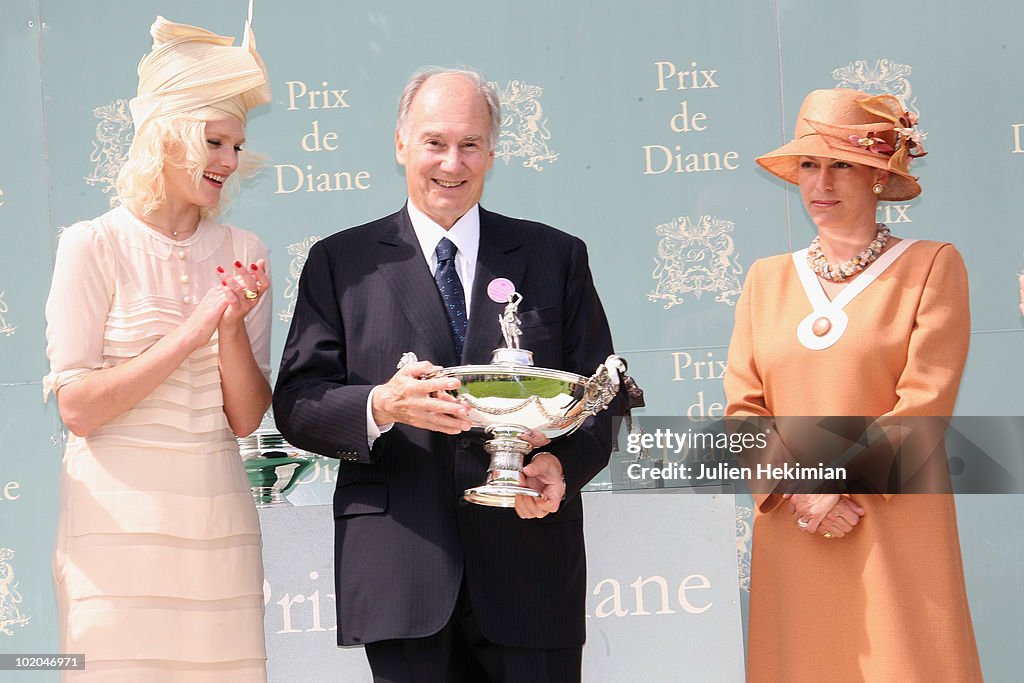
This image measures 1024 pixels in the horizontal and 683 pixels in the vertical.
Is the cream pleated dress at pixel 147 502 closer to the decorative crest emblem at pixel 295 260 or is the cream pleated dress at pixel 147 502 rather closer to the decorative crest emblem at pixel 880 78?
the decorative crest emblem at pixel 295 260

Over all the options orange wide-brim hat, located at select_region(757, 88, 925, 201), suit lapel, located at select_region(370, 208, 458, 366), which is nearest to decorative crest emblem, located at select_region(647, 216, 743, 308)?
orange wide-brim hat, located at select_region(757, 88, 925, 201)

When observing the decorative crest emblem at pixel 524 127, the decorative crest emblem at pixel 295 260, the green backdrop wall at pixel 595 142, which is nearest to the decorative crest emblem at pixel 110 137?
the green backdrop wall at pixel 595 142

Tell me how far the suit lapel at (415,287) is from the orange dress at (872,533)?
861 millimetres

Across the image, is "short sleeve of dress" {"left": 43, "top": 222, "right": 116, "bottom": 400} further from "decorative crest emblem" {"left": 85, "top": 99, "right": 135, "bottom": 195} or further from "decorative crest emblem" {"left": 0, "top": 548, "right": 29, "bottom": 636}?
"decorative crest emblem" {"left": 0, "top": 548, "right": 29, "bottom": 636}

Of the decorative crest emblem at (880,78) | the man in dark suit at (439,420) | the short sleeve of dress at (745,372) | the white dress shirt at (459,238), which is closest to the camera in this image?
the man in dark suit at (439,420)

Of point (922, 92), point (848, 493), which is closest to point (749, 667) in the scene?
point (848, 493)

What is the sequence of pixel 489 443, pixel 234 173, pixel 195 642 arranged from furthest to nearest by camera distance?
pixel 234 173 → pixel 195 642 → pixel 489 443

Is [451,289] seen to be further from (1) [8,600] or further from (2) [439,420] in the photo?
(1) [8,600]

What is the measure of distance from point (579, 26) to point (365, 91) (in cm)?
80

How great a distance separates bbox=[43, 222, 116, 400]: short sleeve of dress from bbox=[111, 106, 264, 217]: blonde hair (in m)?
0.13

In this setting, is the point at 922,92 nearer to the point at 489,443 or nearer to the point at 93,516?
the point at 489,443

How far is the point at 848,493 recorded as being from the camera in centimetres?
289

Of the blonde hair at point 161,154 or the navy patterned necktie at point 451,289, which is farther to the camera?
the blonde hair at point 161,154

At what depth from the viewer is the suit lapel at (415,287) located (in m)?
2.53
